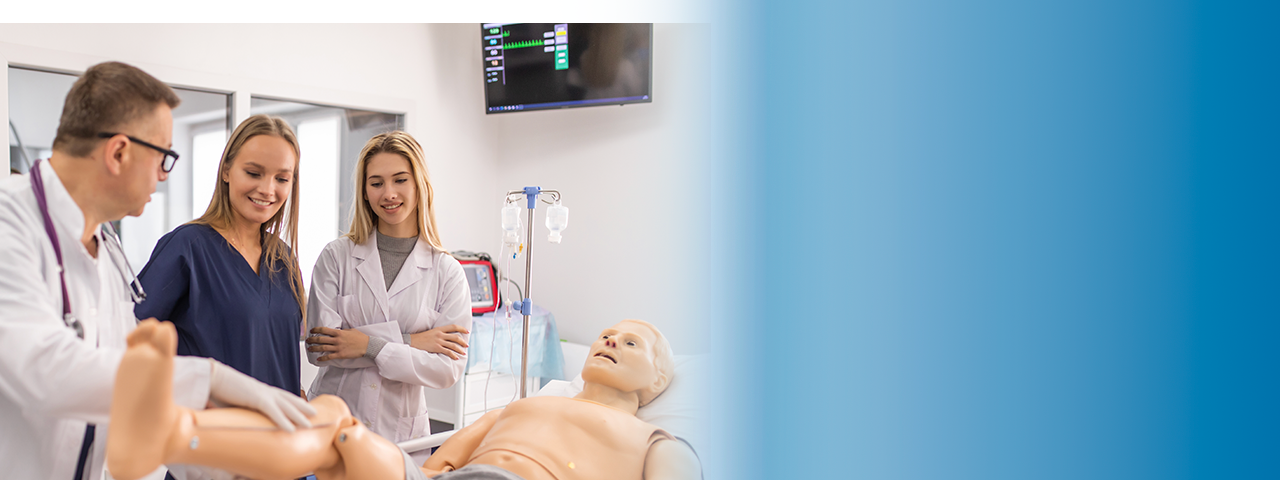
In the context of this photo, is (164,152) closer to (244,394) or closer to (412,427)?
(244,394)

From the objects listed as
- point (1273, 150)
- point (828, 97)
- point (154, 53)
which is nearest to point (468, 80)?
point (154, 53)

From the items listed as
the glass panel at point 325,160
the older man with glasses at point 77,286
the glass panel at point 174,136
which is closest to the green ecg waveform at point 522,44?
the glass panel at point 325,160

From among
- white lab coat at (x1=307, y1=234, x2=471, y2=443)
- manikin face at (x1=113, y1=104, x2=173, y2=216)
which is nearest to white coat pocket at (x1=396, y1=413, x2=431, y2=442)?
white lab coat at (x1=307, y1=234, x2=471, y2=443)

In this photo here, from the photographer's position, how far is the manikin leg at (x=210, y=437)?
793mm

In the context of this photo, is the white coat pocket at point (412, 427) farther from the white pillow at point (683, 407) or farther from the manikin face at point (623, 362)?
the manikin face at point (623, 362)

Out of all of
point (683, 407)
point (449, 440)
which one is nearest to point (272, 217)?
point (449, 440)

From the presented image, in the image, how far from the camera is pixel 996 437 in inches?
47.7

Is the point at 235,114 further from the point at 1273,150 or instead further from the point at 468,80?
the point at 1273,150

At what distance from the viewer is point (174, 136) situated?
2754 mm

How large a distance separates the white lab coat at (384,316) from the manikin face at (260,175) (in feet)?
1.03

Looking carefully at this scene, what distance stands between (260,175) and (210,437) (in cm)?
58

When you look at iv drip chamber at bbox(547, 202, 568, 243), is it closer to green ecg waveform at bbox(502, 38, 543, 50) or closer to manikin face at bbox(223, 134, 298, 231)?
manikin face at bbox(223, 134, 298, 231)

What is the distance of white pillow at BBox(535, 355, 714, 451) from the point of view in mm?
1654

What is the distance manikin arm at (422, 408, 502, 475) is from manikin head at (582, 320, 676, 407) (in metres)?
0.25
